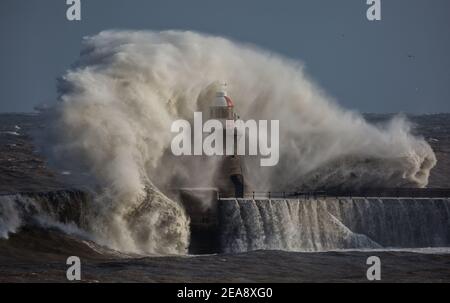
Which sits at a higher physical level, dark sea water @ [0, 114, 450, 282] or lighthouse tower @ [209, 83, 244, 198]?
lighthouse tower @ [209, 83, 244, 198]

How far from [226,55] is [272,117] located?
9.51 ft

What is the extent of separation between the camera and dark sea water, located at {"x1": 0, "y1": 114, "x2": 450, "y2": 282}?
2788 centimetres

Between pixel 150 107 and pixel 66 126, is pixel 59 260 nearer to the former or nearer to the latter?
pixel 66 126

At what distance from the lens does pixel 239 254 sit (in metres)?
32.8

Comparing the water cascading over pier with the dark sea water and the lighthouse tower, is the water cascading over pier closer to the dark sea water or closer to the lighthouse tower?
the dark sea water

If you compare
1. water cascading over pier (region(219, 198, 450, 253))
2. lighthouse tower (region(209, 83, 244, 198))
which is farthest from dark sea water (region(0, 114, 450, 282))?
lighthouse tower (region(209, 83, 244, 198))

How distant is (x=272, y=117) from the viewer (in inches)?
1718

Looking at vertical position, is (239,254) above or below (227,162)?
below

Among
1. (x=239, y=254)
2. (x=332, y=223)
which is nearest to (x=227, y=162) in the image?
(x=332, y=223)

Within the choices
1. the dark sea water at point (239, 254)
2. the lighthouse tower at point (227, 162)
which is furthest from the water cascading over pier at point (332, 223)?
the lighthouse tower at point (227, 162)

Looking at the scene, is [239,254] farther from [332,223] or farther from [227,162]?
[332,223]

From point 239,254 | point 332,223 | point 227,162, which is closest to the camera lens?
point 239,254
